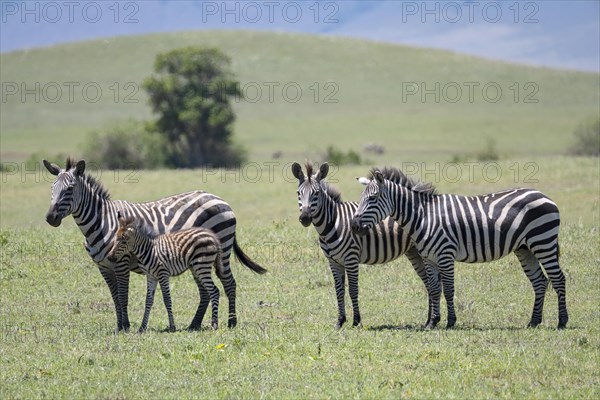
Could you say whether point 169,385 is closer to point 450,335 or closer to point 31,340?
point 31,340

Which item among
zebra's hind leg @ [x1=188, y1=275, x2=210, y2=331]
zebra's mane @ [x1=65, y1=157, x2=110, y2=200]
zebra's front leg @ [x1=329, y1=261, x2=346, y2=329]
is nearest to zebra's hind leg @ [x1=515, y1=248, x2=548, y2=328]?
zebra's front leg @ [x1=329, y1=261, x2=346, y2=329]

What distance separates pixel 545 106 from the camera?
9025cm

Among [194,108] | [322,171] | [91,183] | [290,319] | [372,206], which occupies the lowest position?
[290,319]

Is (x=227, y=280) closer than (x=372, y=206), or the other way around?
(x=372, y=206)

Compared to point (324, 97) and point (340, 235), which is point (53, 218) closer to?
point (340, 235)

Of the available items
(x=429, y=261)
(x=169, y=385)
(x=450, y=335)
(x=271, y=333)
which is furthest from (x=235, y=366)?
(x=429, y=261)

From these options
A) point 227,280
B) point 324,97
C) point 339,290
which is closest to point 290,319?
point 227,280

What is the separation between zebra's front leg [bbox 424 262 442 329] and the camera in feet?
42.5

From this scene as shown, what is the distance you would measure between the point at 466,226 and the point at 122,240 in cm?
519

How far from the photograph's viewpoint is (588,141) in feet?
166

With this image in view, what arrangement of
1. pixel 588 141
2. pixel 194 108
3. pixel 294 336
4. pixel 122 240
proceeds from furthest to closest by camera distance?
1. pixel 194 108
2. pixel 588 141
3. pixel 122 240
4. pixel 294 336

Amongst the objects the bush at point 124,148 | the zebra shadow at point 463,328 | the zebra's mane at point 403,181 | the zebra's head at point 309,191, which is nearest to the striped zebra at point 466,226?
the zebra's mane at point 403,181

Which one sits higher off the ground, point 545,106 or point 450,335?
point 545,106

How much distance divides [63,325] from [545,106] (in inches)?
3264
